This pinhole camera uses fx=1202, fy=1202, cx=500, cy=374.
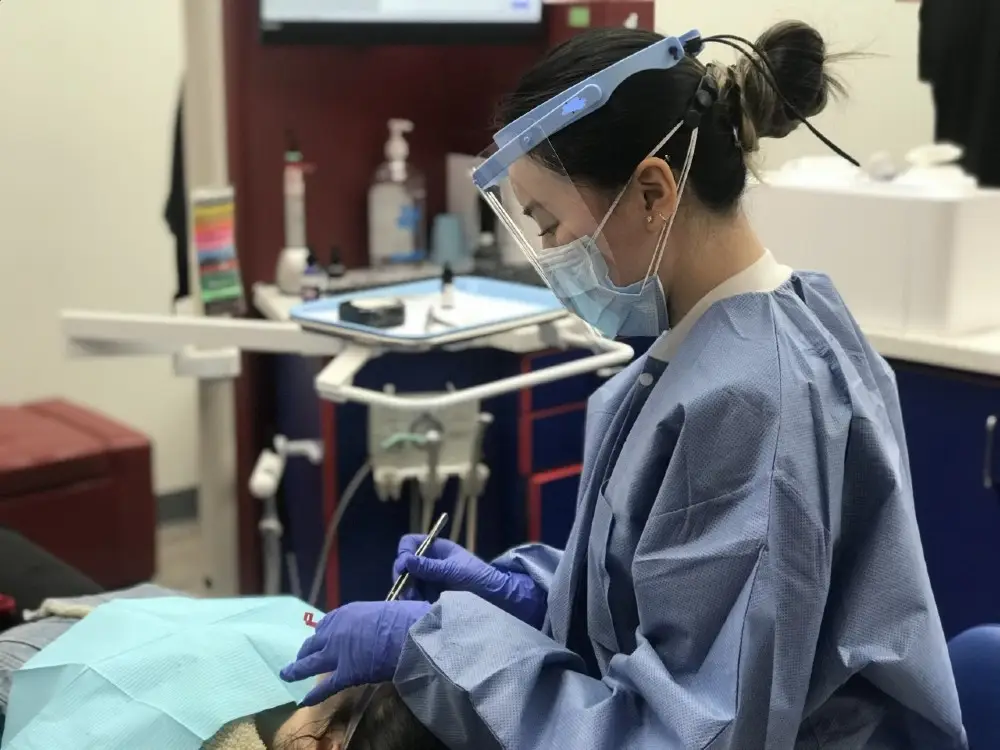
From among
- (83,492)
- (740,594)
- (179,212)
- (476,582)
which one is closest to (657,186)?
(740,594)

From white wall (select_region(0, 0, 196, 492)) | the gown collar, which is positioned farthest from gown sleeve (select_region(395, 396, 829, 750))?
white wall (select_region(0, 0, 196, 492))

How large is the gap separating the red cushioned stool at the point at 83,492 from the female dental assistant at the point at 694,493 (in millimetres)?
1498

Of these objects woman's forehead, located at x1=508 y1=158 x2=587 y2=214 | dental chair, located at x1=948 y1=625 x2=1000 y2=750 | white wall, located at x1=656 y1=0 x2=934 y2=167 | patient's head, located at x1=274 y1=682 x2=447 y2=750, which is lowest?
patient's head, located at x1=274 y1=682 x2=447 y2=750

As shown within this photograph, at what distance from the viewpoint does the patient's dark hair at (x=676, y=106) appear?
1036mm

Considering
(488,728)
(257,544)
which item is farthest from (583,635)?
(257,544)

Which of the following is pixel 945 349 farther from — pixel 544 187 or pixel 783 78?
pixel 544 187

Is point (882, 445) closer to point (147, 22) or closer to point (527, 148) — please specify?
point (527, 148)

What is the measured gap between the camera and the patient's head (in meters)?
1.13

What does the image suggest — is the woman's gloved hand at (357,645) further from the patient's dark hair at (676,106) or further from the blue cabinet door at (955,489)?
the blue cabinet door at (955,489)

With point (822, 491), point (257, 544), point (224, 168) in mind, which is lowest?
point (257, 544)

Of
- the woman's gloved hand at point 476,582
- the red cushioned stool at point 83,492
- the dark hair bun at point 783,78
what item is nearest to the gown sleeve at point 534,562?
the woman's gloved hand at point 476,582

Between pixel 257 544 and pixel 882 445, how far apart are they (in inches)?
74.0

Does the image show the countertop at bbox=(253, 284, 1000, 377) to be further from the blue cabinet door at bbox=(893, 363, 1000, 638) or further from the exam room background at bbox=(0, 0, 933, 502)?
the exam room background at bbox=(0, 0, 933, 502)

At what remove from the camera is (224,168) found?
2.31 metres
